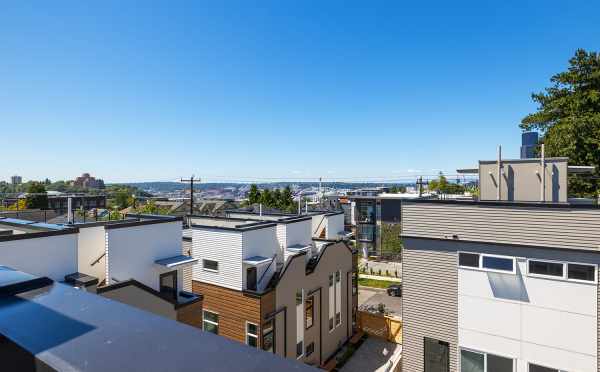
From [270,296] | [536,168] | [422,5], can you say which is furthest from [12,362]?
[422,5]

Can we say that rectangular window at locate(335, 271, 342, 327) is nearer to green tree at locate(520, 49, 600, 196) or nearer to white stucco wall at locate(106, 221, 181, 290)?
white stucco wall at locate(106, 221, 181, 290)

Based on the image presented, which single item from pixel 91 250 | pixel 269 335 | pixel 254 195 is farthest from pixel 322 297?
pixel 254 195

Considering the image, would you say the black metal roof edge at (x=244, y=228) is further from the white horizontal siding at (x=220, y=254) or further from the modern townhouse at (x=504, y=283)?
the modern townhouse at (x=504, y=283)

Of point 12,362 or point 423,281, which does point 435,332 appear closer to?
point 423,281

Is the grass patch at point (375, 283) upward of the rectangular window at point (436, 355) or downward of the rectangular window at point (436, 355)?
downward

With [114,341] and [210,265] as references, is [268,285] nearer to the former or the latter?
[210,265]

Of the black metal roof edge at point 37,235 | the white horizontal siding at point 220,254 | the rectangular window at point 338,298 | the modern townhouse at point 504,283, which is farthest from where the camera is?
the rectangular window at point 338,298

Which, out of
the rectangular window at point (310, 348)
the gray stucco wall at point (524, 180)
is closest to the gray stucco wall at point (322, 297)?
the rectangular window at point (310, 348)
